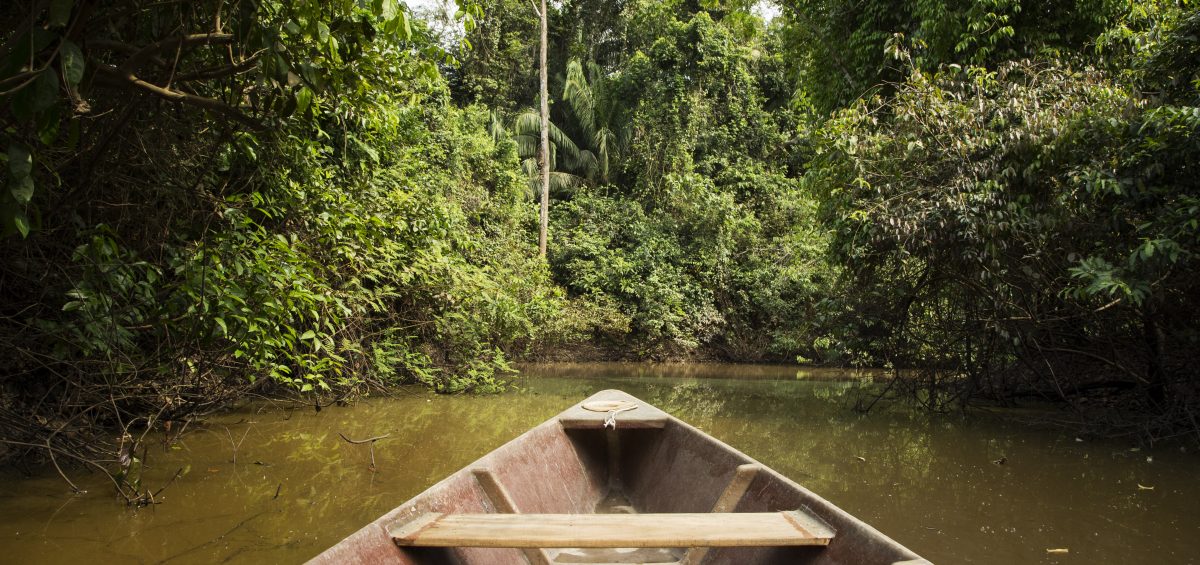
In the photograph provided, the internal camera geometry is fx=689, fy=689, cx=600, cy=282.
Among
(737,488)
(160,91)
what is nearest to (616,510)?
(737,488)

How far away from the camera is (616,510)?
13.0 feet

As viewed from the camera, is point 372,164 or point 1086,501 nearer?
point 1086,501

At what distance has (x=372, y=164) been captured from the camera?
740 cm

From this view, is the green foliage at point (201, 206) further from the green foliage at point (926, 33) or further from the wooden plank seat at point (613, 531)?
the green foliage at point (926, 33)

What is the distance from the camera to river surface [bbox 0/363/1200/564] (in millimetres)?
3514

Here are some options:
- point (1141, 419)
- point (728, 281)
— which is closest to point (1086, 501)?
point (1141, 419)

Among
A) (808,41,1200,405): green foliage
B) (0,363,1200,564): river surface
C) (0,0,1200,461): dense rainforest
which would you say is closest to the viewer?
(0,0,1200,461): dense rainforest

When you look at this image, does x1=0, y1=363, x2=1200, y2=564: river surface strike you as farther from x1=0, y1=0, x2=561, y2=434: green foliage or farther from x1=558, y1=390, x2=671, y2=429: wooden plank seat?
x1=558, y1=390, x2=671, y2=429: wooden plank seat

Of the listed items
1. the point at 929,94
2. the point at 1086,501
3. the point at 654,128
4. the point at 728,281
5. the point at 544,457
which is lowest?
the point at 1086,501

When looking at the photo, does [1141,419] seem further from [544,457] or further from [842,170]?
[544,457]

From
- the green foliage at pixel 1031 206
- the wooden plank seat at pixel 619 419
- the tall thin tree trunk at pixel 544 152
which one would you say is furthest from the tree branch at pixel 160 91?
the tall thin tree trunk at pixel 544 152

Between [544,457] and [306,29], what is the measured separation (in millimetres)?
2361

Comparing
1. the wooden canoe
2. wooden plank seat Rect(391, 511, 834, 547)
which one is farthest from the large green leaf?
wooden plank seat Rect(391, 511, 834, 547)

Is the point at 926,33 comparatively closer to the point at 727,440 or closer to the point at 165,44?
the point at 727,440
